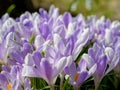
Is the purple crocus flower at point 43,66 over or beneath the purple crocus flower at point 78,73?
over

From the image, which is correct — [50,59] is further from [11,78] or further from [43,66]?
[11,78]

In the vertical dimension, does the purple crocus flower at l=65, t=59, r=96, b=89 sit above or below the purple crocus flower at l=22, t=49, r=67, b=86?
below

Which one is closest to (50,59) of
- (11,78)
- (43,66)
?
(43,66)

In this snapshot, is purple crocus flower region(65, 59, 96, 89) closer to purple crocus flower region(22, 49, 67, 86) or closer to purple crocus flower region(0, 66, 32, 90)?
purple crocus flower region(22, 49, 67, 86)

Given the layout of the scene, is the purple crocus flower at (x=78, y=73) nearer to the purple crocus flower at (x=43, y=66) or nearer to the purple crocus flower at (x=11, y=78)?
the purple crocus flower at (x=43, y=66)

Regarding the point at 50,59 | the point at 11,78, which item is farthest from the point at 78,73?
the point at 11,78

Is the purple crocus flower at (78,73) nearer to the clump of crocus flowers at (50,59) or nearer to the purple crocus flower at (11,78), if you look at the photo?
the clump of crocus flowers at (50,59)

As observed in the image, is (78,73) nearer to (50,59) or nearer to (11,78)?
(50,59)

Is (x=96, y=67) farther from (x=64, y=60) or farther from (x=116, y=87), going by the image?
(x=116, y=87)

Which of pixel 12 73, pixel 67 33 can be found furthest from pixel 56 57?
pixel 67 33

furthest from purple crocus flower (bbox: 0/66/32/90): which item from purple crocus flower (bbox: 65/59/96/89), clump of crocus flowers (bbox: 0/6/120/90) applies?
purple crocus flower (bbox: 65/59/96/89)

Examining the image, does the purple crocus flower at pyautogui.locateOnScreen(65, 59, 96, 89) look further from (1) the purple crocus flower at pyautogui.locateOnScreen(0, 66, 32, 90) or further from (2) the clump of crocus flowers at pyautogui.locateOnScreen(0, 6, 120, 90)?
(1) the purple crocus flower at pyautogui.locateOnScreen(0, 66, 32, 90)

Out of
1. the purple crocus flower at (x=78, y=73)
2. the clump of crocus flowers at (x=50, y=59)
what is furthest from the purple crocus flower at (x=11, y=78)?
the purple crocus flower at (x=78, y=73)
